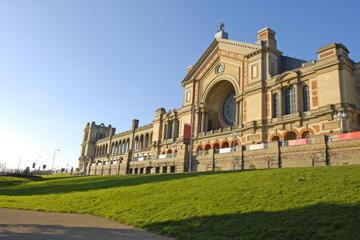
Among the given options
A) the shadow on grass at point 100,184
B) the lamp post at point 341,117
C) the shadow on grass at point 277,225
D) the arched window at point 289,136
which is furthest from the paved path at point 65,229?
the arched window at point 289,136

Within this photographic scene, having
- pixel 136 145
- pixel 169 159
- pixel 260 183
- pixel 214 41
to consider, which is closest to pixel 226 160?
pixel 169 159

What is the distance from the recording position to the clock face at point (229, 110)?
5756 cm

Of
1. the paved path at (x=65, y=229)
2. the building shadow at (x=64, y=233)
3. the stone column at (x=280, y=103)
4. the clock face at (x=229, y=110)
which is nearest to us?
the building shadow at (x=64, y=233)

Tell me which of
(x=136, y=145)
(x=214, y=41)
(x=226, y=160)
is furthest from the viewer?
(x=136, y=145)

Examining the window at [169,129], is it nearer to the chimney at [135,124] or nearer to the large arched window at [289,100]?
the chimney at [135,124]

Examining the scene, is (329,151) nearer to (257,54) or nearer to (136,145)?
(257,54)

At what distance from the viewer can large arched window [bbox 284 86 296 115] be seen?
145 feet

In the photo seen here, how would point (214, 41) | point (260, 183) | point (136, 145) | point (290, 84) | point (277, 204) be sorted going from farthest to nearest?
1. point (136, 145)
2. point (214, 41)
3. point (290, 84)
4. point (260, 183)
5. point (277, 204)

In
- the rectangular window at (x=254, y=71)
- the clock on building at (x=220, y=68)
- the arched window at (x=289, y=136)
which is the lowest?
the arched window at (x=289, y=136)

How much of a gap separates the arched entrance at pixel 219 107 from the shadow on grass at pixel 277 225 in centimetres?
4534

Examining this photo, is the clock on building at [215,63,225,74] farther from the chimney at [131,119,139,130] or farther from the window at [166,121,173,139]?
the chimney at [131,119,139,130]

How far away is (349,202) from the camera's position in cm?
1216

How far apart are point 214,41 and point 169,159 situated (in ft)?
83.4

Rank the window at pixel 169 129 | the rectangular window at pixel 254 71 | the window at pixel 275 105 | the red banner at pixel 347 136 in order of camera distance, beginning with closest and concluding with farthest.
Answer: the red banner at pixel 347 136
the window at pixel 275 105
the rectangular window at pixel 254 71
the window at pixel 169 129
